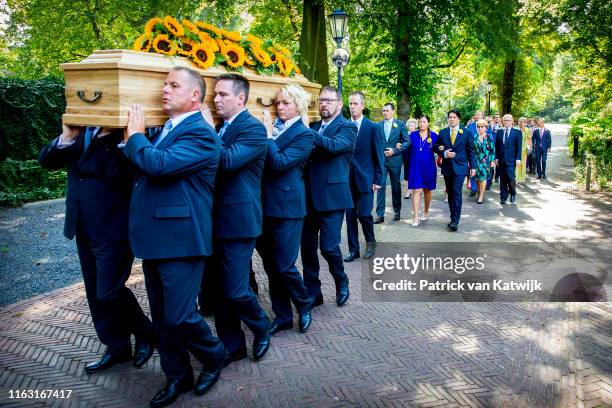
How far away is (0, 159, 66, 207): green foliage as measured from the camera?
37.9 feet

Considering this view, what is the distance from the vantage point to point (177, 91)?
11.2 feet

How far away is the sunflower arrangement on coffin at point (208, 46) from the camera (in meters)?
4.04

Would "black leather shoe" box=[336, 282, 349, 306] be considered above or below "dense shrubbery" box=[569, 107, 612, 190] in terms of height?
below

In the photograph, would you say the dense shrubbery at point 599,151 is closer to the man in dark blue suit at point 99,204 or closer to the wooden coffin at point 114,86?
the wooden coffin at point 114,86

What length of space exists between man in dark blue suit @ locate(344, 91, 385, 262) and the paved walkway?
1191 mm

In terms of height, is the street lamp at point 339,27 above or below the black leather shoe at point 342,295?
above

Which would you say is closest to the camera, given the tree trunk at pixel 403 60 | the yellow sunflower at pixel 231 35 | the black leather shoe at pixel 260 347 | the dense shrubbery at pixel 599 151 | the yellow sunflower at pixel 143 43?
the yellow sunflower at pixel 143 43

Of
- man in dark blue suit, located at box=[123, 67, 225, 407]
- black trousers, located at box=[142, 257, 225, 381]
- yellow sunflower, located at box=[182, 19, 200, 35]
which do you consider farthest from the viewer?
yellow sunflower, located at box=[182, 19, 200, 35]

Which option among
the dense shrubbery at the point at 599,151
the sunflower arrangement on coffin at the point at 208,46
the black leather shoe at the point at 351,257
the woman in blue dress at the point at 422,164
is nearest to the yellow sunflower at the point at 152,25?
the sunflower arrangement on coffin at the point at 208,46

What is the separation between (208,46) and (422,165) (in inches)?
246

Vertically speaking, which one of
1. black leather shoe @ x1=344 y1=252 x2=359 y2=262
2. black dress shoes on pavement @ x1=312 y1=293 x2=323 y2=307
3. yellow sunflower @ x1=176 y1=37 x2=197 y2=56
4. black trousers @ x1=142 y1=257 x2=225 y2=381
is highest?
yellow sunflower @ x1=176 y1=37 x2=197 y2=56

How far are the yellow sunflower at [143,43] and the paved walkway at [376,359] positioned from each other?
8.48 feet

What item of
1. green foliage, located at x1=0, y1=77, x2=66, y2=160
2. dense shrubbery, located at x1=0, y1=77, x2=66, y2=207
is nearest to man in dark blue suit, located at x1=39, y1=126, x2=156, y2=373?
dense shrubbery, located at x1=0, y1=77, x2=66, y2=207

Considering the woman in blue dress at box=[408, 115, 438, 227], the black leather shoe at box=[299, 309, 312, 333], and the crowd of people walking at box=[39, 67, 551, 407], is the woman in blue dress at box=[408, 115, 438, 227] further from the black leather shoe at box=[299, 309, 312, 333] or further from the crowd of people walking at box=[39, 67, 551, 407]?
the black leather shoe at box=[299, 309, 312, 333]
